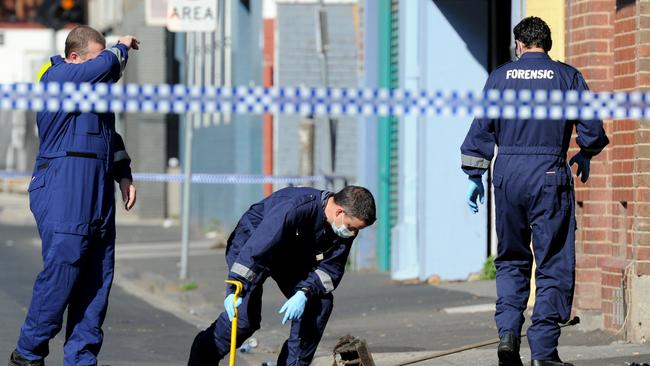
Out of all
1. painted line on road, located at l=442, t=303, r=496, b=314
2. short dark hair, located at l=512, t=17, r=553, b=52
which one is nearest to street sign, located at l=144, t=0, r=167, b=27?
painted line on road, located at l=442, t=303, r=496, b=314

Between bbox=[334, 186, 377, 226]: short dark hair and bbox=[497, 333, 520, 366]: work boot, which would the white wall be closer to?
bbox=[497, 333, 520, 366]: work boot

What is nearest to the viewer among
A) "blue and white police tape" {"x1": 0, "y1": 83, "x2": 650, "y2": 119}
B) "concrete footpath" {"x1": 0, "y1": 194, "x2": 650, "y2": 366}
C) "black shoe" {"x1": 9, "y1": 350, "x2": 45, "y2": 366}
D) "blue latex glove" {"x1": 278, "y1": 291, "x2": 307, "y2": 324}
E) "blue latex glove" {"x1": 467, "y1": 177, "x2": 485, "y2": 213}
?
"blue and white police tape" {"x1": 0, "y1": 83, "x2": 650, "y2": 119}

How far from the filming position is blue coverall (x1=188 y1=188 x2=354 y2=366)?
7.68 meters

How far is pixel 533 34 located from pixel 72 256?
2690mm

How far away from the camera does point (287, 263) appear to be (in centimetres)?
812

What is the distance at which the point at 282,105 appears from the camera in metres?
7.72

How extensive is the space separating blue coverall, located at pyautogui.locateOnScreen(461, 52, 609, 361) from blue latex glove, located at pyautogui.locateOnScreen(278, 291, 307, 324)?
48.3 inches

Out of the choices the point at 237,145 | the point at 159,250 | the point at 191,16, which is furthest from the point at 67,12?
the point at 191,16

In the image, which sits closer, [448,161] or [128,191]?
[128,191]

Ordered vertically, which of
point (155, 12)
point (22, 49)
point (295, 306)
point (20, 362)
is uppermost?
point (22, 49)

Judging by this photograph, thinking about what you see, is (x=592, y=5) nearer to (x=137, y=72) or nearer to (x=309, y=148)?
(x=309, y=148)

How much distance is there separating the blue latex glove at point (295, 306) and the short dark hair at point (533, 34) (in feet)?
6.20

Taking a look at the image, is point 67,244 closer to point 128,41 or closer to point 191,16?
point 128,41

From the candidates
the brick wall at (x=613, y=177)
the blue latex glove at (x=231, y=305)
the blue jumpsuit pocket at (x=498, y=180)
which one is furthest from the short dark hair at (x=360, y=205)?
the brick wall at (x=613, y=177)
